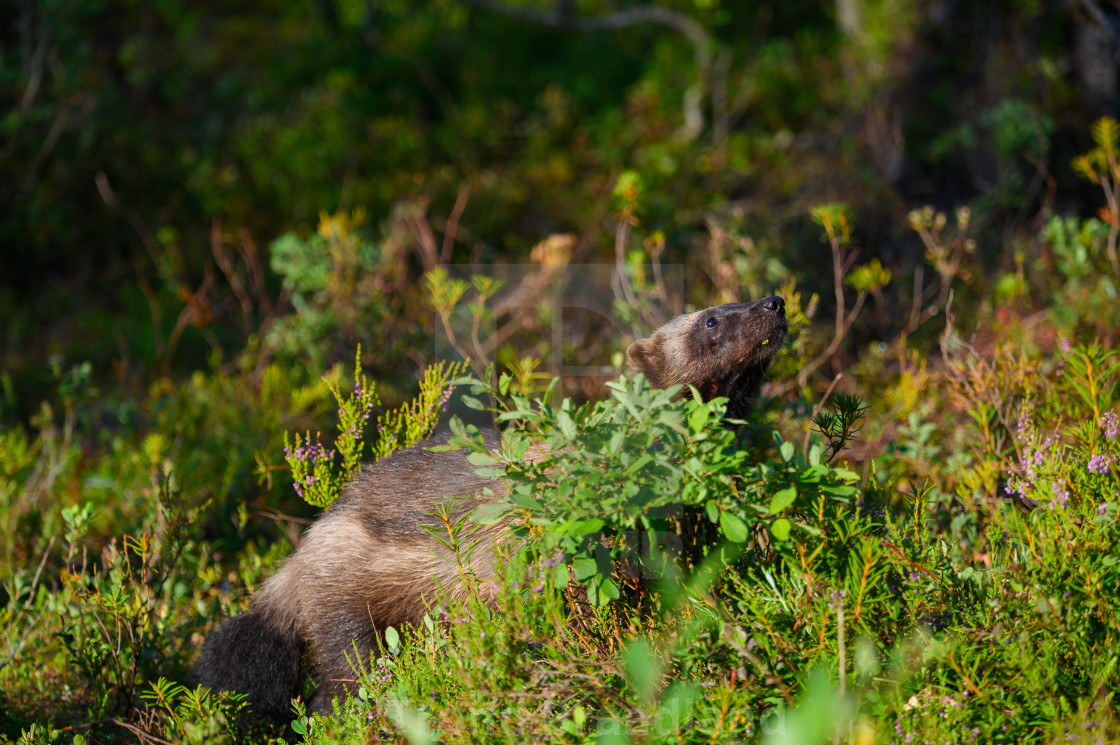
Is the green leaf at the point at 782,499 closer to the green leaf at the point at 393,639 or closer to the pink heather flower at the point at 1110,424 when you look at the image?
the green leaf at the point at 393,639

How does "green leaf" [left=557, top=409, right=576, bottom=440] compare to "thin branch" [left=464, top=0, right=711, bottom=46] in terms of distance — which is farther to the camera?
"thin branch" [left=464, top=0, right=711, bottom=46]

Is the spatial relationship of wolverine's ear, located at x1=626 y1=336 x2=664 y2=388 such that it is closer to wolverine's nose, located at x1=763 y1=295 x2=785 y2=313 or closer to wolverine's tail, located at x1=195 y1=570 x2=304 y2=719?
wolverine's nose, located at x1=763 y1=295 x2=785 y2=313

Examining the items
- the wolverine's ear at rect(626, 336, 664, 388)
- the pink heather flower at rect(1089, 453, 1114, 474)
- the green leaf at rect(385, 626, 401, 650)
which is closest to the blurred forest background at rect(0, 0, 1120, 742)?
the pink heather flower at rect(1089, 453, 1114, 474)

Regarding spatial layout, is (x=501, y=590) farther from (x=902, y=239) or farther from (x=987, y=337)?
(x=902, y=239)

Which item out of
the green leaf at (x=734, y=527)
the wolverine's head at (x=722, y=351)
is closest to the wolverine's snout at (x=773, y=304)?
the wolverine's head at (x=722, y=351)

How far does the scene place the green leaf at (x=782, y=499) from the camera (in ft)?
A: 8.11

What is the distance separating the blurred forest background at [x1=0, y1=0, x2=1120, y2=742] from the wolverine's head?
66 centimetres

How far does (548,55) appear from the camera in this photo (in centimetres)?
1262

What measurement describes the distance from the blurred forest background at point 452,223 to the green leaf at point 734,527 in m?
1.55

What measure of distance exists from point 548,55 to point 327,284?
7311mm

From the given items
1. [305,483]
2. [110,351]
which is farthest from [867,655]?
[110,351]

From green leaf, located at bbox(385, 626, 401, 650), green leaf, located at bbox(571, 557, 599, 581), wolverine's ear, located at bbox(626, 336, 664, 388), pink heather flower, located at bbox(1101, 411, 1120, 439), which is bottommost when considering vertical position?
green leaf, located at bbox(385, 626, 401, 650)

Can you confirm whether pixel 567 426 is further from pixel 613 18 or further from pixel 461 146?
pixel 613 18

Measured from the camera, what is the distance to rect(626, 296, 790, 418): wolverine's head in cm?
400
